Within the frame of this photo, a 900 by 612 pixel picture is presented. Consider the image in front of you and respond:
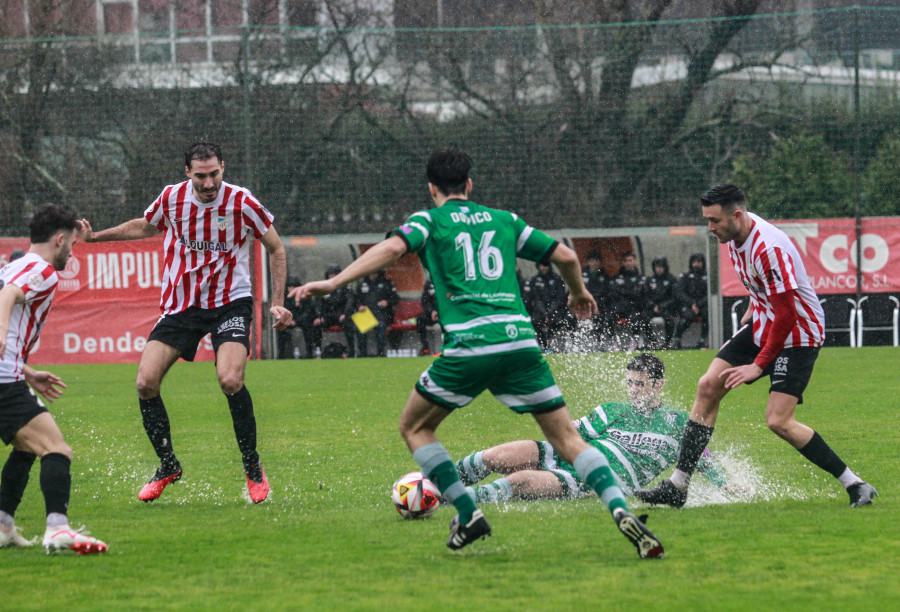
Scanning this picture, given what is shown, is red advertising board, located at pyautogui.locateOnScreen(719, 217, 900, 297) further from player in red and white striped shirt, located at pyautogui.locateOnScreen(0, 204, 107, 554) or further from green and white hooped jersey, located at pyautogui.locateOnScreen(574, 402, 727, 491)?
player in red and white striped shirt, located at pyautogui.locateOnScreen(0, 204, 107, 554)

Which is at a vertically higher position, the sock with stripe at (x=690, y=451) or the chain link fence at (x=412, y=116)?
the chain link fence at (x=412, y=116)

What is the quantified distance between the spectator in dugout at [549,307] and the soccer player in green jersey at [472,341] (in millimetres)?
13772

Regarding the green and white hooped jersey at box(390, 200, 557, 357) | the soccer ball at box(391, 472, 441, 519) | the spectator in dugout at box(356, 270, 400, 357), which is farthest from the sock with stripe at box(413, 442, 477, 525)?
the spectator in dugout at box(356, 270, 400, 357)

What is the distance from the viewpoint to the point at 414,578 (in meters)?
4.77

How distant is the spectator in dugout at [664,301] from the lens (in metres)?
19.3

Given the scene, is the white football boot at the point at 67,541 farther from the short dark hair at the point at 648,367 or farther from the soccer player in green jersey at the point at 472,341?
the short dark hair at the point at 648,367

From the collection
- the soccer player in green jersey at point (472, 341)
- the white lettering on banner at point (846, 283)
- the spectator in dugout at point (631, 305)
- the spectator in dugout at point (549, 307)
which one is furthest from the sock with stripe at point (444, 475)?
the white lettering on banner at point (846, 283)

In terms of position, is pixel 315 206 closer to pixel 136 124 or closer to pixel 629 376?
pixel 136 124

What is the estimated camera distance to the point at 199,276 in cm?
721

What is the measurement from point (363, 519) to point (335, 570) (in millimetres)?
1258

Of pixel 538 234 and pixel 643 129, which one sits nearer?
pixel 538 234

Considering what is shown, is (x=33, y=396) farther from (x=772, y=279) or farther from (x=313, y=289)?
(x=772, y=279)

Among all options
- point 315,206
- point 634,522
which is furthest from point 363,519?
point 315,206

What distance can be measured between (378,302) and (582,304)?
14.5 meters
